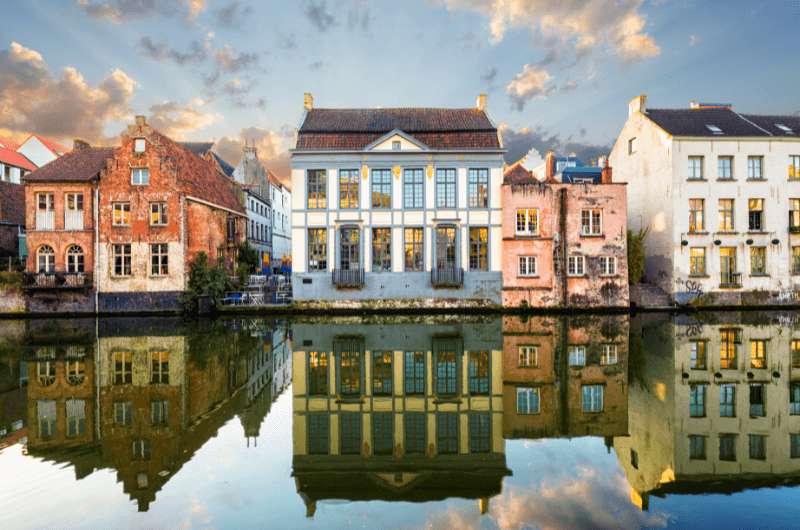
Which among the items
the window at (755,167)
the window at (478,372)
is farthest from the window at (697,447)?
the window at (755,167)

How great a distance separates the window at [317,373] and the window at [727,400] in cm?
858

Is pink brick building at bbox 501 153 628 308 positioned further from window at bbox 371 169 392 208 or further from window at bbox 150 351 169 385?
window at bbox 150 351 169 385

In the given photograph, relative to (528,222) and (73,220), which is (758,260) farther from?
(73,220)

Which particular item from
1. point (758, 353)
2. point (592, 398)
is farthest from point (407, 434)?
point (758, 353)

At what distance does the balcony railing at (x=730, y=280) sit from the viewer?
83.3 feet

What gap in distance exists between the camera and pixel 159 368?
11.9 m

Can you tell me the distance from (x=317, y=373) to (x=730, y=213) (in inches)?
1111

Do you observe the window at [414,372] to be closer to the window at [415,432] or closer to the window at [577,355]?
the window at [415,432]

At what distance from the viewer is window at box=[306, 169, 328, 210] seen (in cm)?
2414

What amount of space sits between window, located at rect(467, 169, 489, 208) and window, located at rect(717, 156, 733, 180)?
15.1 m

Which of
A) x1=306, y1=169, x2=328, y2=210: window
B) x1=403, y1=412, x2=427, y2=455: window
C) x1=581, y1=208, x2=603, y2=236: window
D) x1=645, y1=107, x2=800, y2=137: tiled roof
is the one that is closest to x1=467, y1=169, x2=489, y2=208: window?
x1=581, y1=208, x2=603, y2=236: window

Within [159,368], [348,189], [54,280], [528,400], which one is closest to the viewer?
[528,400]

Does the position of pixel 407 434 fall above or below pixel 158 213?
below

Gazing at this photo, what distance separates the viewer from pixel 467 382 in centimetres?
1013
